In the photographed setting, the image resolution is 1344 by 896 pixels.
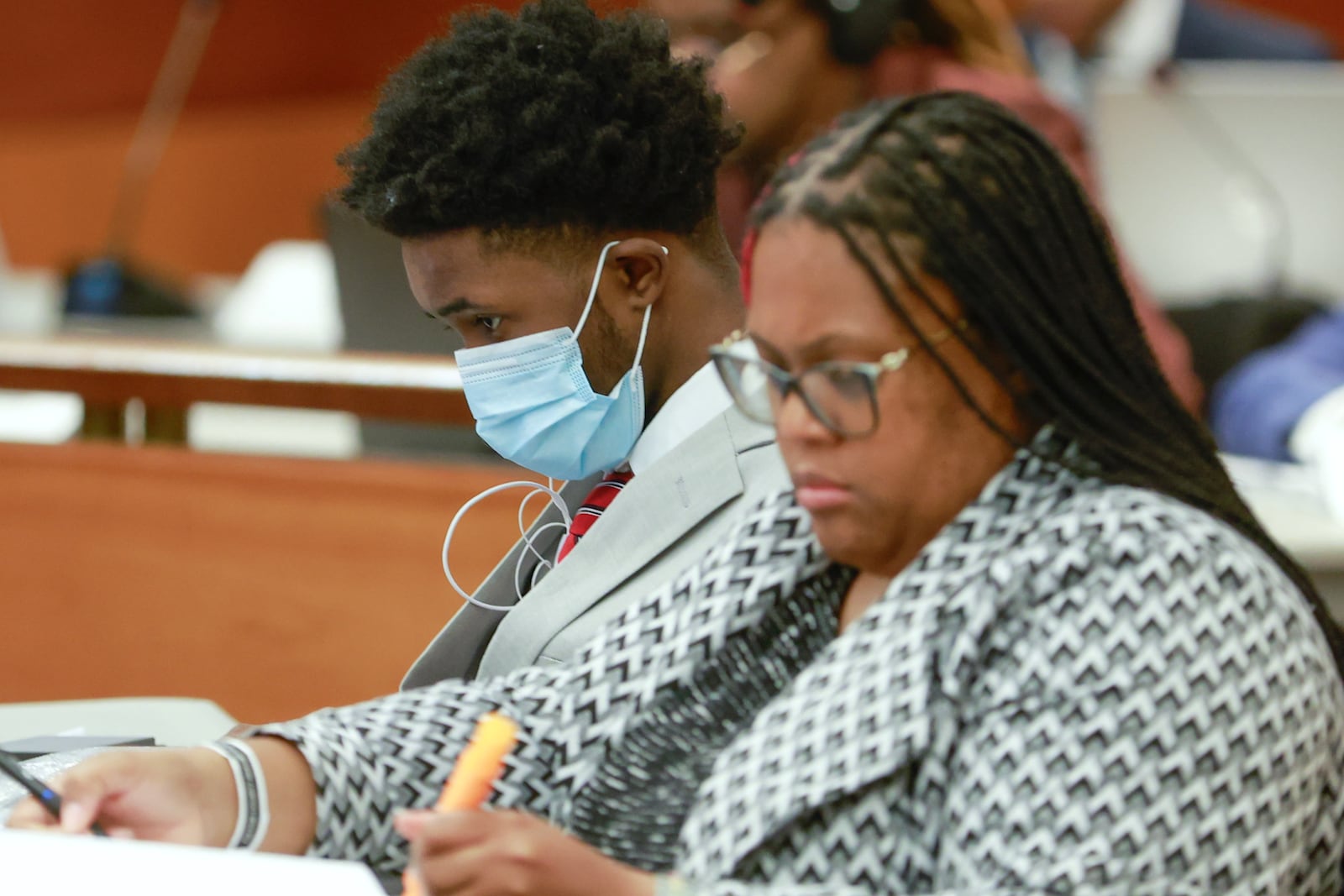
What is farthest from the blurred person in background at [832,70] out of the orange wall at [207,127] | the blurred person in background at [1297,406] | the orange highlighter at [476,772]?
the orange wall at [207,127]

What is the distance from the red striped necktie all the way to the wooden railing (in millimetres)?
708

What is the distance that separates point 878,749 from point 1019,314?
0.24 m

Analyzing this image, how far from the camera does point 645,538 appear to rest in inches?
48.7

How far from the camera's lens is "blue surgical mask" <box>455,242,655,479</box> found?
1286 mm

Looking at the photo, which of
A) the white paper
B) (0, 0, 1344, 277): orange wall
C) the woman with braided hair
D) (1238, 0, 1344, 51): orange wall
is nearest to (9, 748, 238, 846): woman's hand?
the woman with braided hair

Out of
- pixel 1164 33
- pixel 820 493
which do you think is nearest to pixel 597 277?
pixel 820 493

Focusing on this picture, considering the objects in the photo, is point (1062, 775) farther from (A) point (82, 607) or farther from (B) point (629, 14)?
(A) point (82, 607)

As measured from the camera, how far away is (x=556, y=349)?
129 cm

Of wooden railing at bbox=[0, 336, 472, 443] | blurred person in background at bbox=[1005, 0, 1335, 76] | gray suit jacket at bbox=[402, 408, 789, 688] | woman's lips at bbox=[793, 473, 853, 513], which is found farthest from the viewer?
blurred person in background at bbox=[1005, 0, 1335, 76]

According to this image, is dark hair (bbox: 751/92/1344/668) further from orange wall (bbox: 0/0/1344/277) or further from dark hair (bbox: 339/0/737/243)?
orange wall (bbox: 0/0/1344/277)

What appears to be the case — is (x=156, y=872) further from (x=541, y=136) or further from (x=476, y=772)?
(x=541, y=136)

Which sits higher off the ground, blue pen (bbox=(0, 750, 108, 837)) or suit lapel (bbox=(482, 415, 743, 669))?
blue pen (bbox=(0, 750, 108, 837))

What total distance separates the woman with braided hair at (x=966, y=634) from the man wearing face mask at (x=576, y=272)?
11.2 inches

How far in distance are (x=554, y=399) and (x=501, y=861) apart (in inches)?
23.1
